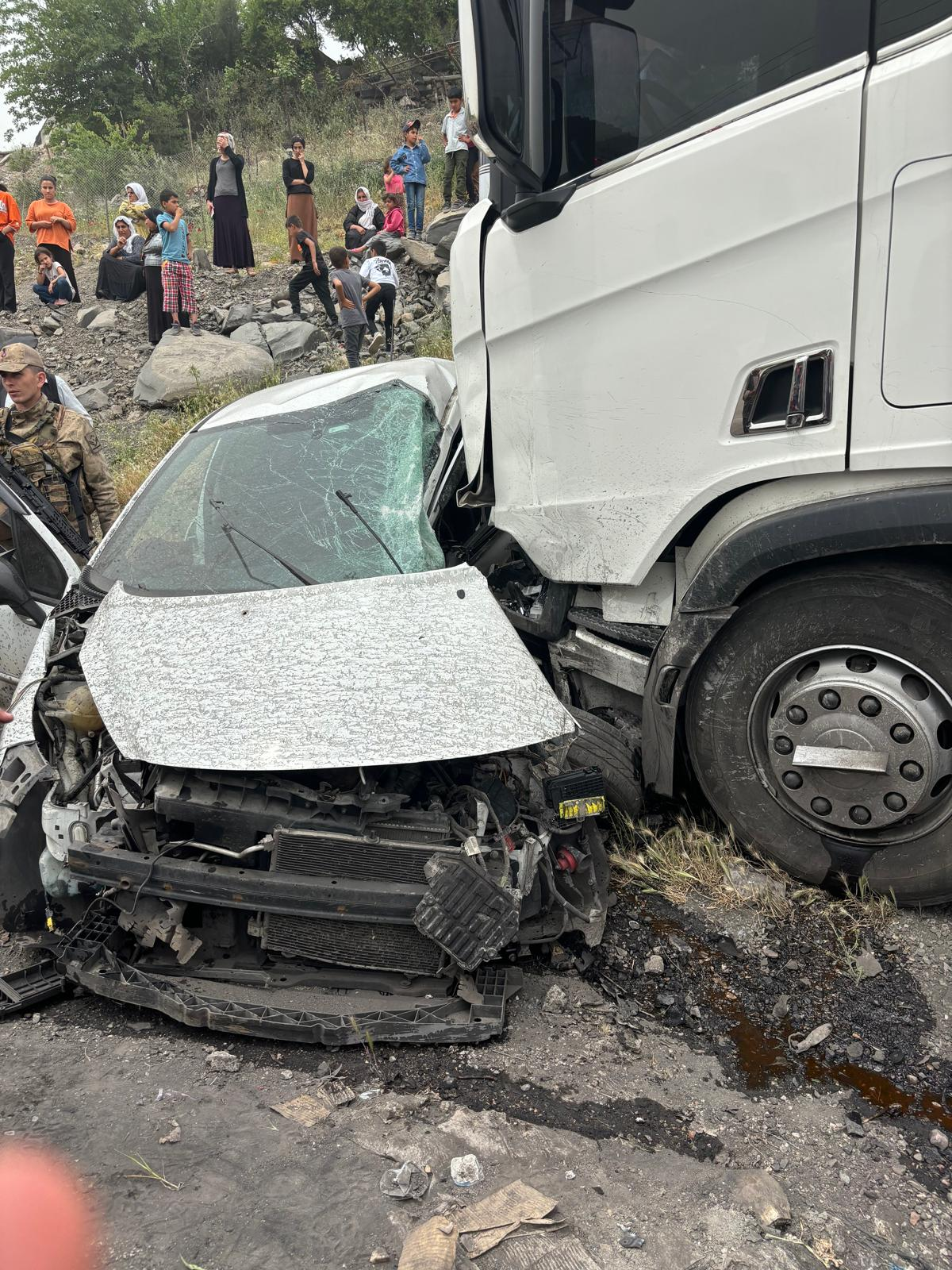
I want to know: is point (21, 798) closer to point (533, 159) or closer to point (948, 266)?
point (533, 159)

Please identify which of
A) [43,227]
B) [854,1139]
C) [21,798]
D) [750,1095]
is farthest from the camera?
[43,227]

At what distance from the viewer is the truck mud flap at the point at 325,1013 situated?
9.25ft

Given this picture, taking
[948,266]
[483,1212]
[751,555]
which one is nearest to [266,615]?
[751,555]

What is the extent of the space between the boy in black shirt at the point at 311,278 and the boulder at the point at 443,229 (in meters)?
1.85

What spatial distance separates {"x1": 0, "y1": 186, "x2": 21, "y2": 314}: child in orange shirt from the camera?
1288cm

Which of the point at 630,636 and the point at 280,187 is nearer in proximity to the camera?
the point at 630,636

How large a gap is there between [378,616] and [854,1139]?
2.05 m

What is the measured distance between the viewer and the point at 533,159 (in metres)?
3.01

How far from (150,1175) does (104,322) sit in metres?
13.1

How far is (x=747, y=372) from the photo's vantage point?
2898 mm

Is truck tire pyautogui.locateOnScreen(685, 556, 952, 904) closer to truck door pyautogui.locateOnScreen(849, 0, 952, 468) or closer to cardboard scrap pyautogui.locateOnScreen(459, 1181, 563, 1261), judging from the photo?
truck door pyautogui.locateOnScreen(849, 0, 952, 468)

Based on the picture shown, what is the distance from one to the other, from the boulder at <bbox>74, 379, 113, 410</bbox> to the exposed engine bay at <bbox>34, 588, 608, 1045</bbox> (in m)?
8.83

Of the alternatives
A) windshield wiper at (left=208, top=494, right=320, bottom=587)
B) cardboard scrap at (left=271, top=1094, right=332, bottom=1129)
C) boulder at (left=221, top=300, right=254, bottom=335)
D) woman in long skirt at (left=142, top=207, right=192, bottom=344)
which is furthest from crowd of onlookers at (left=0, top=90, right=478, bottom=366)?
cardboard scrap at (left=271, top=1094, right=332, bottom=1129)

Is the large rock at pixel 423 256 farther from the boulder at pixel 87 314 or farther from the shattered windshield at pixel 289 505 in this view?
the shattered windshield at pixel 289 505
